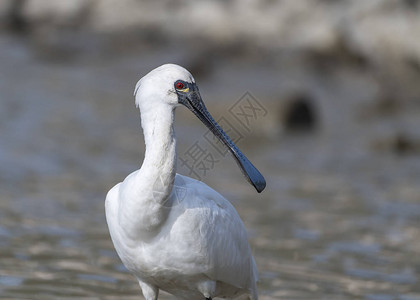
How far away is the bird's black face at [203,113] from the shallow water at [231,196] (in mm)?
1769

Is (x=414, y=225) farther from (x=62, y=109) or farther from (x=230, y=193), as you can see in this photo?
(x=62, y=109)

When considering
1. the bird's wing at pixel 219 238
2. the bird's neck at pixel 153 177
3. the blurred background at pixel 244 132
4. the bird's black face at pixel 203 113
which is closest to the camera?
the bird's neck at pixel 153 177

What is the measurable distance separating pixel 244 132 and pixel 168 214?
10164mm

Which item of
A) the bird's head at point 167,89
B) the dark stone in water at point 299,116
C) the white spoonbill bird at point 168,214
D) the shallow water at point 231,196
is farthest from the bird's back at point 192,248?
the dark stone in water at point 299,116

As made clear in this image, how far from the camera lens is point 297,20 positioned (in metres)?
26.3

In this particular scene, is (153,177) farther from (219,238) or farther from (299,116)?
(299,116)

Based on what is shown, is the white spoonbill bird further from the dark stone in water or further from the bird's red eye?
the dark stone in water

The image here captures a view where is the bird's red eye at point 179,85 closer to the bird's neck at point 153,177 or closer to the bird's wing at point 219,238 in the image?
the bird's neck at point 153,177

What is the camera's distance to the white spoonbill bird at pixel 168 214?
6.14 metres

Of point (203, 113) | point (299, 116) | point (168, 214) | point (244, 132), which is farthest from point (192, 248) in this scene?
point (299, 116)

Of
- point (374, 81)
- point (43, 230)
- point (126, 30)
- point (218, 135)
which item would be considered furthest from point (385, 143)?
point (126, 30)

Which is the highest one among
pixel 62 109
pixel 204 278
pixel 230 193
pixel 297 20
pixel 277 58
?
pixel 297 20

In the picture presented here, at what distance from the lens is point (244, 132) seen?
16.4 m

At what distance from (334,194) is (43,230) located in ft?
15.4
